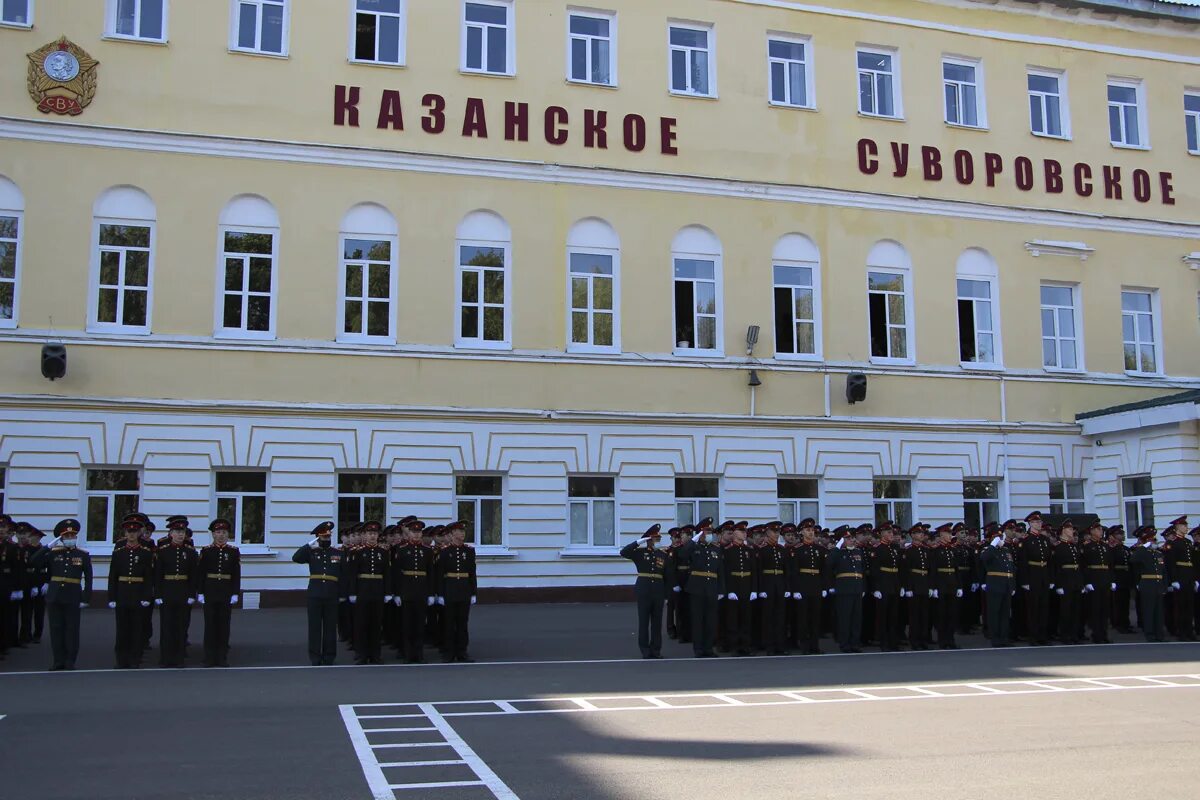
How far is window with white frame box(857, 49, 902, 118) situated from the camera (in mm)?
25734

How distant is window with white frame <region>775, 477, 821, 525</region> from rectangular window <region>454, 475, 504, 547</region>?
19.0 ft

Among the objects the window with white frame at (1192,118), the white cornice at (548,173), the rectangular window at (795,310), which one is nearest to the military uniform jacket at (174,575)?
the white cornice at (548,173)

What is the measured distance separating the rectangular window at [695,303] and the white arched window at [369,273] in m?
5.74

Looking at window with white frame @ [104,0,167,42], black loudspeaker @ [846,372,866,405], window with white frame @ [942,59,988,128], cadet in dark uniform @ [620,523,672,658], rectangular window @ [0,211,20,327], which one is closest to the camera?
cadet in dark uniform @ [620,523,672,658]

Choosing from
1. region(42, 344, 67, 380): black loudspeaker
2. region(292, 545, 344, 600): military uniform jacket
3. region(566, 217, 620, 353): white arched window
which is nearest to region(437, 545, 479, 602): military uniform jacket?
region(292, 545, 344, 600): military uniform jacket

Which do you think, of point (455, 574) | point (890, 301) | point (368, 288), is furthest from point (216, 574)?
point (890, 301)

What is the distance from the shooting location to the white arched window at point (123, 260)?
20781 millimetres

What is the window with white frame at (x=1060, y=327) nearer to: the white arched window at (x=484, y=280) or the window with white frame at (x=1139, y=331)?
the window with white frame at (x=1139, y=331)

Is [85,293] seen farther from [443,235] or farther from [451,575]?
[451,575]

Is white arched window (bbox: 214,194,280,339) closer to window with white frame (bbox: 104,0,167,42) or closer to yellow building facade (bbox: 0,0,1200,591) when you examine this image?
yellow building facade (bbox: 0,0,1200,591)

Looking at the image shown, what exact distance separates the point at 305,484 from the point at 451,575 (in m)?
7.02

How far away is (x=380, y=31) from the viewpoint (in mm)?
22688

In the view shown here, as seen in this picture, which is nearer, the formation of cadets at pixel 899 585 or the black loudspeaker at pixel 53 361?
the formation of cadets at pixel 899 585

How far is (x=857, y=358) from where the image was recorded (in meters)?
24.5
